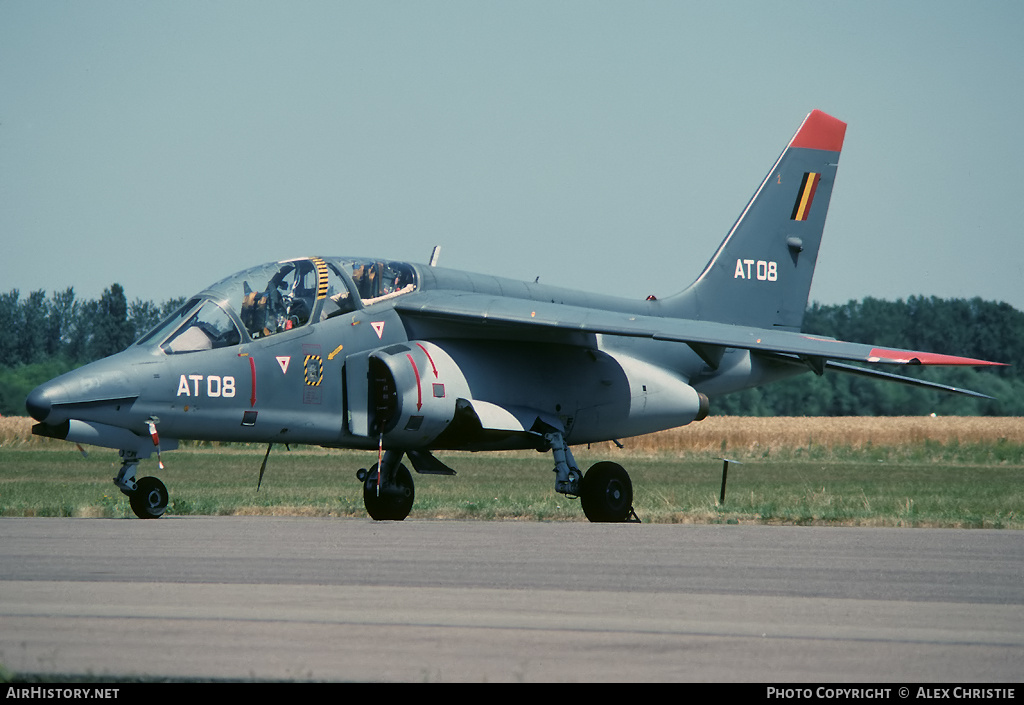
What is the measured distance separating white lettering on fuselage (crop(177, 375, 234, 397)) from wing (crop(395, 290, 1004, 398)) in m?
2.40

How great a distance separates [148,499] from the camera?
14336 mm

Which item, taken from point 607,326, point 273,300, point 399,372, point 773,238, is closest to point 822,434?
point 773,238

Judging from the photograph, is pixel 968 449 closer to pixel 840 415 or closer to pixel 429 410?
pixel 840 415

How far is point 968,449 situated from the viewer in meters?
46.7

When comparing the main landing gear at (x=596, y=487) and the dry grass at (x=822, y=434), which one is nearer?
the main landing gear at (x=596, y=487)

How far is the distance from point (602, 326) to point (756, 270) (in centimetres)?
567

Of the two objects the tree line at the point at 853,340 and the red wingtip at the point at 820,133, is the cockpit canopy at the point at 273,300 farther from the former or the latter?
the tree line at the point at 853,340

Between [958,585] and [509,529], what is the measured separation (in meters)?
5.72

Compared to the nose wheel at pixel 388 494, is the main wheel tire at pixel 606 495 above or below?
above

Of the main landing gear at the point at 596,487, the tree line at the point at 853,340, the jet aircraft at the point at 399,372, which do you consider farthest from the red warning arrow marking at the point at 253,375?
the tree line at the point at 853,340

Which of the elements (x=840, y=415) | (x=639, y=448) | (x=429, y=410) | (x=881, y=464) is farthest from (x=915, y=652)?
(x=840, y=415)

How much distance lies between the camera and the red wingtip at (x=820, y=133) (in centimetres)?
2025

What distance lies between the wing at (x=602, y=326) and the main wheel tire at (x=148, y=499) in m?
3.45

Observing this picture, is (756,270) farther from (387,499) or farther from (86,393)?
(86,393)
